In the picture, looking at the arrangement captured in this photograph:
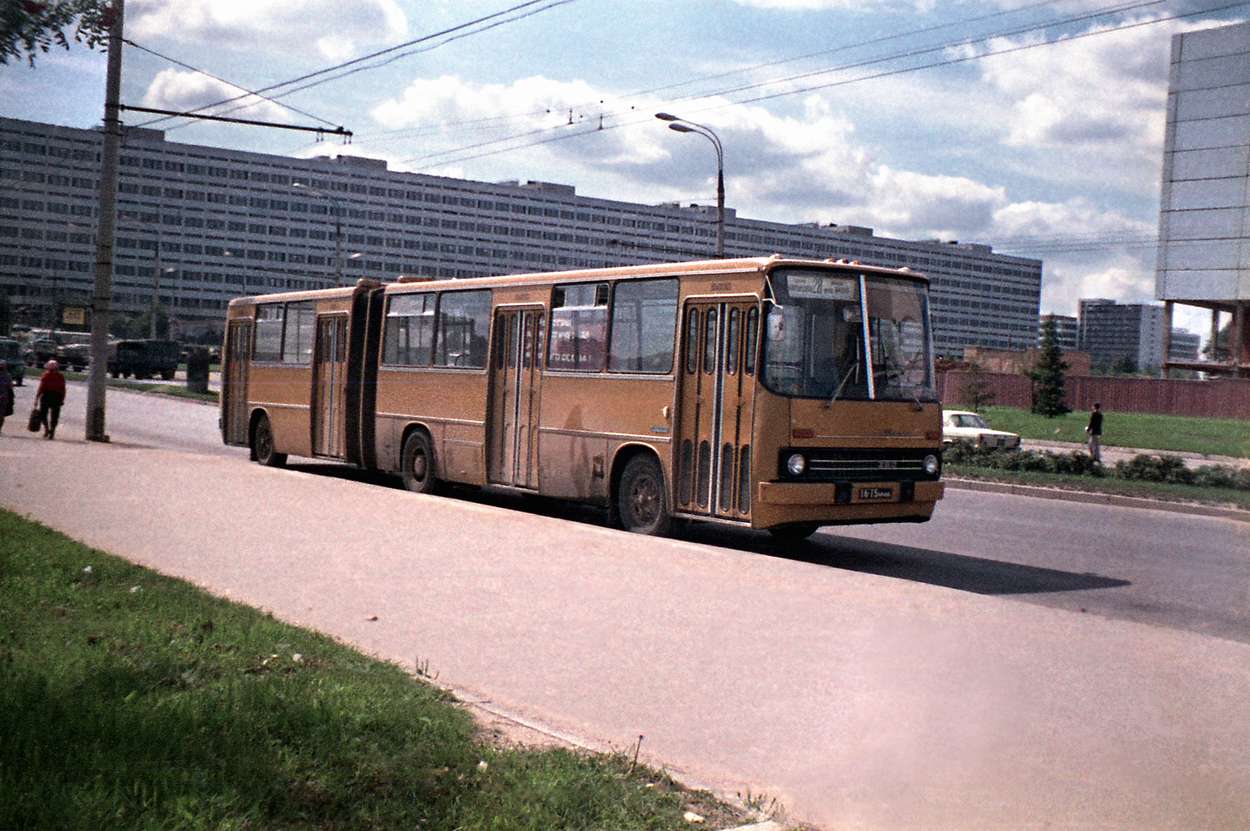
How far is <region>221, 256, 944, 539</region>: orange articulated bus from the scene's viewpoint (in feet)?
41.5

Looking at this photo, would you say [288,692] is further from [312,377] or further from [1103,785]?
[312,377]

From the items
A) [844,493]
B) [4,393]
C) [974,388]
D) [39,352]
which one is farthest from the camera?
[39,352]

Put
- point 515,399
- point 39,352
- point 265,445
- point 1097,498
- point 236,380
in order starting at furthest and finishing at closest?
1. point 39,352
2. point 236,380
3. point 265,445
4. point 1097,498
5. point 515,399

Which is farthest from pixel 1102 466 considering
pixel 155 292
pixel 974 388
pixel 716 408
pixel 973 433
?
pixel 155 292

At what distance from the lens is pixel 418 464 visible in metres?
18.5

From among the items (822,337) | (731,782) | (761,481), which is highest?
(822,337)

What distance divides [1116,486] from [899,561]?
1159 cm

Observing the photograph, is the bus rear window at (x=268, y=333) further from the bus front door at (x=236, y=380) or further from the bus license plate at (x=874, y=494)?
the bus license plate at (x=874, y=494)

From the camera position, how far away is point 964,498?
846 inches

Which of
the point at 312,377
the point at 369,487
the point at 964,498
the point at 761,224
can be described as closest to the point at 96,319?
the point at 312,377

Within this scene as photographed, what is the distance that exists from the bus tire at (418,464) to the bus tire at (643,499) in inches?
175

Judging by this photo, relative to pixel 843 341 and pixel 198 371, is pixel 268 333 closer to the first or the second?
pixel 843 341

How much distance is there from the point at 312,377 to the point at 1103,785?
17.4 meters

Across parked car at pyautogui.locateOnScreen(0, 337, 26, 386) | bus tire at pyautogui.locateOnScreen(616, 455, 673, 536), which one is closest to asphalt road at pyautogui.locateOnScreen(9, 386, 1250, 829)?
bus tire at pyautogui.locateOnScreen(616, 455, 673, 536)
